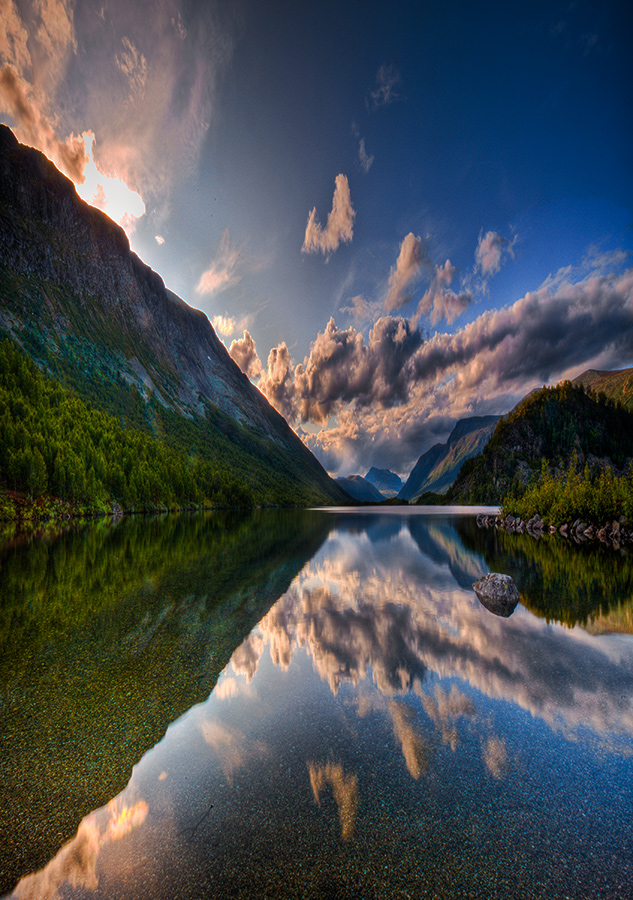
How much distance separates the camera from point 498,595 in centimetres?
1516

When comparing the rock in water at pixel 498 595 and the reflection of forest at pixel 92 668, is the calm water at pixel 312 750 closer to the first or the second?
the reflection of forest at pixel 92 668

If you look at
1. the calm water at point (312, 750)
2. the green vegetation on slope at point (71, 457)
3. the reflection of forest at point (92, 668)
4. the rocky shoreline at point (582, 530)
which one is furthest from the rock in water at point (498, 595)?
the green vegetation on slope at point (71, 457)

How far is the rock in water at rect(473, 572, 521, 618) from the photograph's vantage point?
1441cm

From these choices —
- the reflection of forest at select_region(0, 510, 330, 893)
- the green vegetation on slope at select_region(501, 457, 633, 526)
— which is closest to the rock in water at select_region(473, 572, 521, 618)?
the reflection of forest at select_region(0, 510, 330, 893)

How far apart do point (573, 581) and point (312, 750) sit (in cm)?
1851

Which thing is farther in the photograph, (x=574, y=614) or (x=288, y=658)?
(x=574, y=614)

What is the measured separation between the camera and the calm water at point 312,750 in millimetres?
3836

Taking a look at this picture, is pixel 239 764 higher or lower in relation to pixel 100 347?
lower

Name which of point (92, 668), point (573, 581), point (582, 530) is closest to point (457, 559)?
point (573, 581)

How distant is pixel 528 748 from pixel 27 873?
701 cm

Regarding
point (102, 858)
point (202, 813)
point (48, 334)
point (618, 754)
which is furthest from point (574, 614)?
point (48, 334)

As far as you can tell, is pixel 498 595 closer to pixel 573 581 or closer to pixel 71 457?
pixel 573 581

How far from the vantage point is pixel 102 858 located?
409cm

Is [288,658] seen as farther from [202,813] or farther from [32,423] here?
[32,423]
